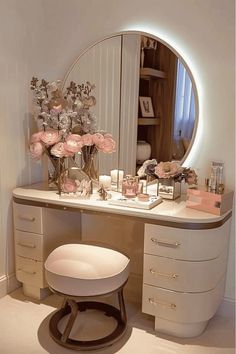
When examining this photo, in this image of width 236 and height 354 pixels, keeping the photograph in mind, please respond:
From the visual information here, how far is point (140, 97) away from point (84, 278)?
119 cm

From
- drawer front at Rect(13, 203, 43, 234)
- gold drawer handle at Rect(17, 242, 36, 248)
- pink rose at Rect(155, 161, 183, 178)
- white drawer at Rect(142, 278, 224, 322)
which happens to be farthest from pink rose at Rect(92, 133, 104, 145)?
white drawer at Rect(142, 278, 224, 322)

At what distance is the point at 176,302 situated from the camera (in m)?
1.90

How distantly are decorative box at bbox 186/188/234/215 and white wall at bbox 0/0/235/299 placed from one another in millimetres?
221

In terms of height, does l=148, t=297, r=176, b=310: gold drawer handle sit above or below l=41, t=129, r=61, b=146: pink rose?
below

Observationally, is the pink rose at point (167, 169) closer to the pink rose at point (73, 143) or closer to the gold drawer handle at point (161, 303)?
the pink rose at point (73, 143)

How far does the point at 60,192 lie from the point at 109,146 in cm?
43

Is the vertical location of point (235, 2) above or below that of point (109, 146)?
above

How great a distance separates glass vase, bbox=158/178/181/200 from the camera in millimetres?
2131

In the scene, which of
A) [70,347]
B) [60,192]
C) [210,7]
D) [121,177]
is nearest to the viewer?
[70,347]

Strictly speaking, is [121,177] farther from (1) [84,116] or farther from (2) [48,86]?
(2) [48,86]

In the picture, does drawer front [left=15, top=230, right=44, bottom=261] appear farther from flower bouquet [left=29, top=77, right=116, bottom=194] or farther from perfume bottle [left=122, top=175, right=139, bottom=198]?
perfume bottle [left=122, top=175, right=139, bottom=198]

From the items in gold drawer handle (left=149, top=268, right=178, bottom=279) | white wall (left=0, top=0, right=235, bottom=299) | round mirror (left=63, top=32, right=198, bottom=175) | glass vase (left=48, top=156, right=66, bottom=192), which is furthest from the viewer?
glass vase (left=48, top=156, right=66, bottom=192)

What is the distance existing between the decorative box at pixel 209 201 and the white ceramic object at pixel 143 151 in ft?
1.44

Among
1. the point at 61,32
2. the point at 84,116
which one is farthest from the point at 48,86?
the point at 61,32
